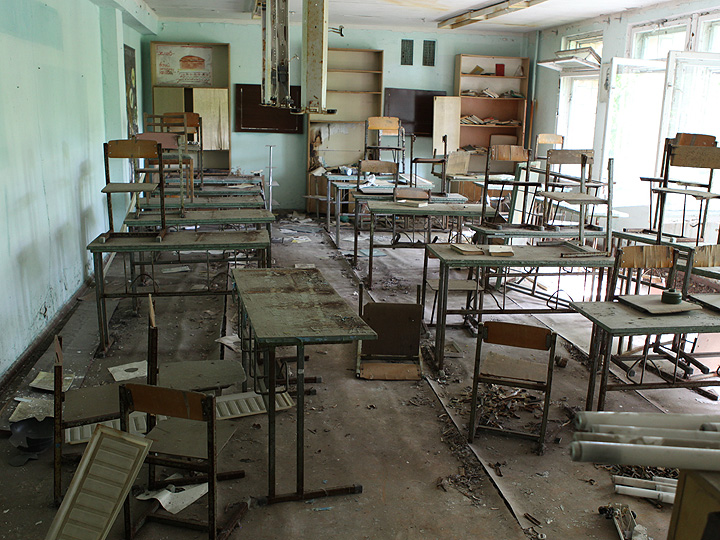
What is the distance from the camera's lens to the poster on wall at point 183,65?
1014 cm

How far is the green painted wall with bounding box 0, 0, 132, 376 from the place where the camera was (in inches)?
158

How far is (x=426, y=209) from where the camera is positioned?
5.91 metres

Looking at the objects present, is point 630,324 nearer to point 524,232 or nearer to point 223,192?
point 524,232

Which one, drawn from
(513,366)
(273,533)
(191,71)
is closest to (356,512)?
(273,533)

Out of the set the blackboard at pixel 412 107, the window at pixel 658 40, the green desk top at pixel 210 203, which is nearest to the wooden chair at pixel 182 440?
the green desk top at pixel 210 203

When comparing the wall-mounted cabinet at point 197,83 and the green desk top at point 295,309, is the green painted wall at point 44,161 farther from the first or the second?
the wall-mounted cabinet at point 197,83

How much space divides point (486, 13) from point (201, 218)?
5707 millimetres

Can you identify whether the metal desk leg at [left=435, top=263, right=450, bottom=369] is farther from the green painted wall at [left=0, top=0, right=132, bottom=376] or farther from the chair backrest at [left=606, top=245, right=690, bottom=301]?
the green painted wall at [left=0, top=0, right=132, bottom=376]

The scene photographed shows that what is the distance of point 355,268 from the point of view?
6996 millimetres

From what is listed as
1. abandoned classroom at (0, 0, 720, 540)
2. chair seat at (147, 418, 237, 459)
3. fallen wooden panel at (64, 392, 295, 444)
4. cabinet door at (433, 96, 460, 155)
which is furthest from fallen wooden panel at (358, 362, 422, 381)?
cabinet door at (433, 96, 460, 155)

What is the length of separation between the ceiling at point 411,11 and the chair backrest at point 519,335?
608 cm

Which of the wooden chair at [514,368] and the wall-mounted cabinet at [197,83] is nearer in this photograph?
the wooden chair at [514,368]

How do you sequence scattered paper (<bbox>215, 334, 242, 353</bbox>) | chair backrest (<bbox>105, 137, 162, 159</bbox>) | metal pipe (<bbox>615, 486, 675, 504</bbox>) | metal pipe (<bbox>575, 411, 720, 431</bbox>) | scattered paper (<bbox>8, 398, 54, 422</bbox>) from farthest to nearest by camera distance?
chair backrest (<bbox>105, 137, 162, 159</bbox>)
scattered paper (<bbox>215, 334, 242, 353</bbox>)
scattered paper (<bbox>8, 398, 54, 422</bbox>)
metal pipe (<bbox>615, 486, 675, 504</bbox>)
metal pipe (<bbox>575, 411, 720, 431</bbox>)

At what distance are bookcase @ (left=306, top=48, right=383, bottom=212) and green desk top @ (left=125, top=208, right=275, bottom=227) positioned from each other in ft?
17.3
